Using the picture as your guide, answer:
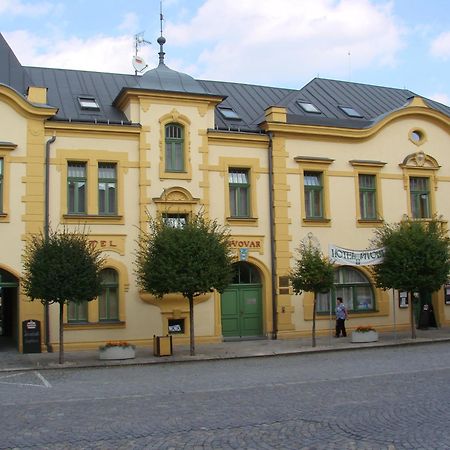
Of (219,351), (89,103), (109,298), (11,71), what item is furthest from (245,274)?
(11,71)

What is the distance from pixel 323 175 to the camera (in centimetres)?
2594

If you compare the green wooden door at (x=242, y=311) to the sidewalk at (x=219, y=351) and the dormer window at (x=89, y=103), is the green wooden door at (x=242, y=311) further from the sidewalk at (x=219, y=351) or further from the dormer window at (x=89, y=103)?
the dormer window at (x=89, y=103)

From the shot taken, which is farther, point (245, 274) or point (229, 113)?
point (229, 113)

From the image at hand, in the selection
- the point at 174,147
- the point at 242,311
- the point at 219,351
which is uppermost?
the point at 174,147

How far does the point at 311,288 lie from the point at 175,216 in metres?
5.62

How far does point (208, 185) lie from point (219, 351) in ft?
20.8

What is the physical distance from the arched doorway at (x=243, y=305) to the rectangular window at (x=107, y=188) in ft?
17.2

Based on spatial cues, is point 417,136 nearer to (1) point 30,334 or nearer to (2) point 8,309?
(1) point 30,334

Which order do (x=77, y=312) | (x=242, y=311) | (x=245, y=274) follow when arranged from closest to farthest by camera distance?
1. (x=77, y=312)
2. (x=242, y=311)
3. (x=245, y=274)

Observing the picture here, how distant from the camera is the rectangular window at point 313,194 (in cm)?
2584

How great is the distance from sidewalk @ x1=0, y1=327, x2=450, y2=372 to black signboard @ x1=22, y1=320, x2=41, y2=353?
0.30 metres

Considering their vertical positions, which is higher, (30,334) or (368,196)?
(368,196)

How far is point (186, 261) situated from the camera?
20.1 metres

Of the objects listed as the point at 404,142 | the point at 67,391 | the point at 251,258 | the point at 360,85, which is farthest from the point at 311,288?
the point at 360,85
